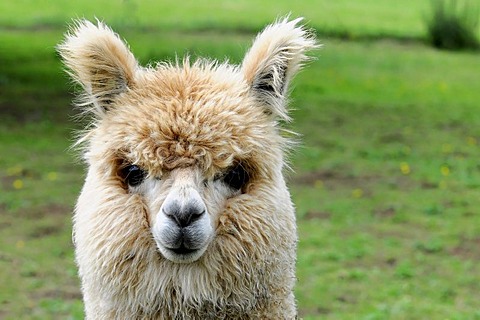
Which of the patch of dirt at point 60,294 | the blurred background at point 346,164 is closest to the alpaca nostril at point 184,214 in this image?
the blurred background at point 346,164

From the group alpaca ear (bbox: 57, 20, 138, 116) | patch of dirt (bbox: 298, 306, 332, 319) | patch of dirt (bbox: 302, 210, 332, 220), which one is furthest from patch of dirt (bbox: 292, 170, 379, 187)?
alpaca ear (bbox: 57, 20, 138, 116)

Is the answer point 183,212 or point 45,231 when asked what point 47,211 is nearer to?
point 45,231

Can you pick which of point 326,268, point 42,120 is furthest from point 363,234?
point 42,120

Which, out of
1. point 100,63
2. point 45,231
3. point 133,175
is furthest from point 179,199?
point 45,231

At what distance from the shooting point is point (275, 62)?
3.36 m

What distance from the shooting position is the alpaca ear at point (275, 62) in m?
3.35

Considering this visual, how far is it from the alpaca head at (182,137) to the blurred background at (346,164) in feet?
1.04

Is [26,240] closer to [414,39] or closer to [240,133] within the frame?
[240,133]

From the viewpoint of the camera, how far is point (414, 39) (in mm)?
25125

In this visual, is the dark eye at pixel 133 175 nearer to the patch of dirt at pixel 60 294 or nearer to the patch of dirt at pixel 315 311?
the patch of dirt at pixel 315 311

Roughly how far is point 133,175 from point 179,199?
282 mm

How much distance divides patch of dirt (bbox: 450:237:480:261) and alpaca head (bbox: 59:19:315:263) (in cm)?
610

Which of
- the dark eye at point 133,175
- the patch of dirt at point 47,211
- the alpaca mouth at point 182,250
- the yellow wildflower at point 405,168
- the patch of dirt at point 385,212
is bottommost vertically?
the yellow wildflower at point 405,168

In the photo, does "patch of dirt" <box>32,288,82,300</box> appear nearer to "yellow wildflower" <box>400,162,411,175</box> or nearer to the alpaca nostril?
the alpaca nostril
